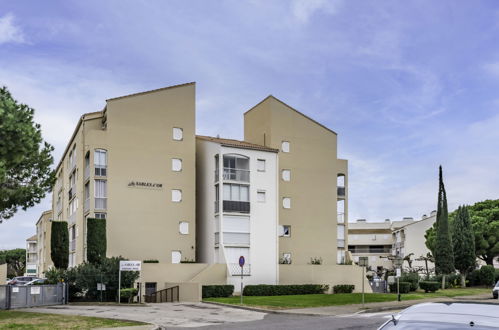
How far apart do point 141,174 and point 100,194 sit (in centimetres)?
322

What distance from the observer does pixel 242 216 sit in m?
43.0

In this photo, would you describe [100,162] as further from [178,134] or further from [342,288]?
[342,288]

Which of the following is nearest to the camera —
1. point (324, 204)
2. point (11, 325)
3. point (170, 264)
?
point (11, 325)

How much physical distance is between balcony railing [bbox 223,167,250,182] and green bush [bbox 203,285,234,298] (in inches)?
322

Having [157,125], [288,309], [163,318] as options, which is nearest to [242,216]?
[157,125]

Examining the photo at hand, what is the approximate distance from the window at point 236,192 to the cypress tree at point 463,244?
20.2m

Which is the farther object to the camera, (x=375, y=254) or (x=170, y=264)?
(x=375, y=254)

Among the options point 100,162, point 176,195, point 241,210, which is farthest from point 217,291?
point 100,162

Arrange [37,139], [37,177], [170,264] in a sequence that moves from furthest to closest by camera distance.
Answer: [170,264]
[37,177]
[37,139]

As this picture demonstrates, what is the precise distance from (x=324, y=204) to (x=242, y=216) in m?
10.2

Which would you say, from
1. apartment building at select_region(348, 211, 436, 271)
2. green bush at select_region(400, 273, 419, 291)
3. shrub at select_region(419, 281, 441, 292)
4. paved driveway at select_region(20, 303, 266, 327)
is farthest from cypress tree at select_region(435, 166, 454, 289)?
apartment building at select_region(348, 211, 436, 271)

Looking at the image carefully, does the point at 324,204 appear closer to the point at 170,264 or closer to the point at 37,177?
the point at 170,264

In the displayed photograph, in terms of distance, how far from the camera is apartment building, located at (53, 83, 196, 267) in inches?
1655

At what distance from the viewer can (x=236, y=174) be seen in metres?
43.4
